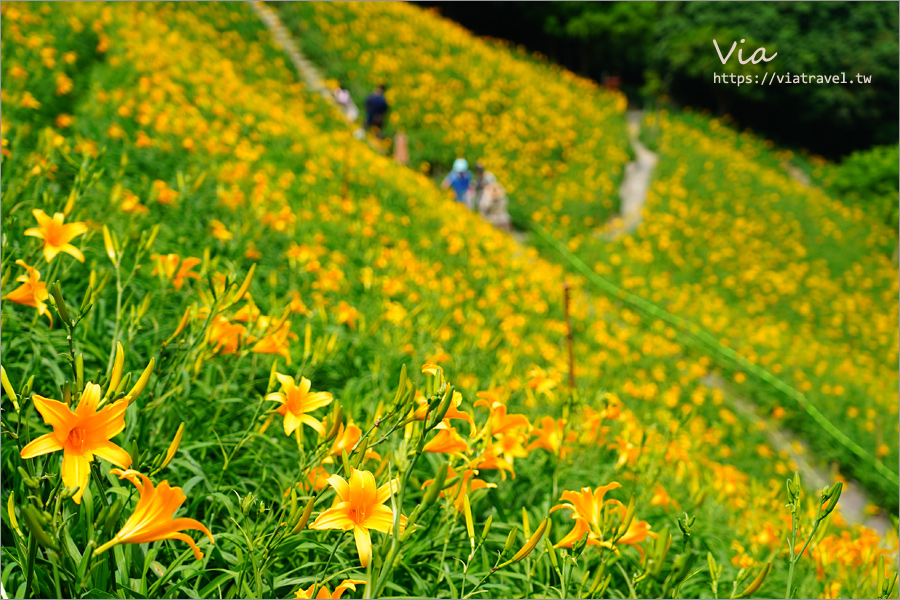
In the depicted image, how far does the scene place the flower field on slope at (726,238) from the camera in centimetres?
555

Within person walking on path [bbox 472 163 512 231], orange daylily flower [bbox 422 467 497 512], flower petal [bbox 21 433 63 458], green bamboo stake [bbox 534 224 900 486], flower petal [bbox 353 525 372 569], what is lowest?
green bamboo stake [bbox 534 224 900 486]

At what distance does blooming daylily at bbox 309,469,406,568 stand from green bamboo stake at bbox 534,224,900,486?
190 inches

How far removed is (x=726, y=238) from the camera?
29.9ft

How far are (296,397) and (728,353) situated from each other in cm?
582

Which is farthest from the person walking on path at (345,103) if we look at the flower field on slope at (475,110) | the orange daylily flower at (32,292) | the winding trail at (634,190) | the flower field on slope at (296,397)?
the orange daylily flower at (32,292)

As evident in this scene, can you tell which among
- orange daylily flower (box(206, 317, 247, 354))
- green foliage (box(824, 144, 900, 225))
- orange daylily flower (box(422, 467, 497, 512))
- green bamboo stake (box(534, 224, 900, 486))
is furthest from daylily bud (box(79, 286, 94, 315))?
green foliage (box(824, 144, 900, 225))

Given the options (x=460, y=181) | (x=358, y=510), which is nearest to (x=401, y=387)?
(x=358, y=510)

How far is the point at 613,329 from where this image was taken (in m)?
5.51

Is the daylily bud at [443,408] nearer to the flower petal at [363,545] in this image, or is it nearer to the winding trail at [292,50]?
the flower petal at [363,545]

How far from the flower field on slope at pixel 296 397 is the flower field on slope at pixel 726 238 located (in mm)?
1024

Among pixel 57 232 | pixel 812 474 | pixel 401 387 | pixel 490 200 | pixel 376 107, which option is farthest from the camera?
pixel 376 107

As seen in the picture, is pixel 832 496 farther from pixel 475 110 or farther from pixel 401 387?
pixel 475 110

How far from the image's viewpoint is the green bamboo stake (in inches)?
180

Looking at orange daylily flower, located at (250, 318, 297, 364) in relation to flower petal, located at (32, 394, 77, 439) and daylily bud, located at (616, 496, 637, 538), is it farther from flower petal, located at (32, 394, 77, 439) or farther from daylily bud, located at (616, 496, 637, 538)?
daylily bud, located at (616, 496, 637, 538)
